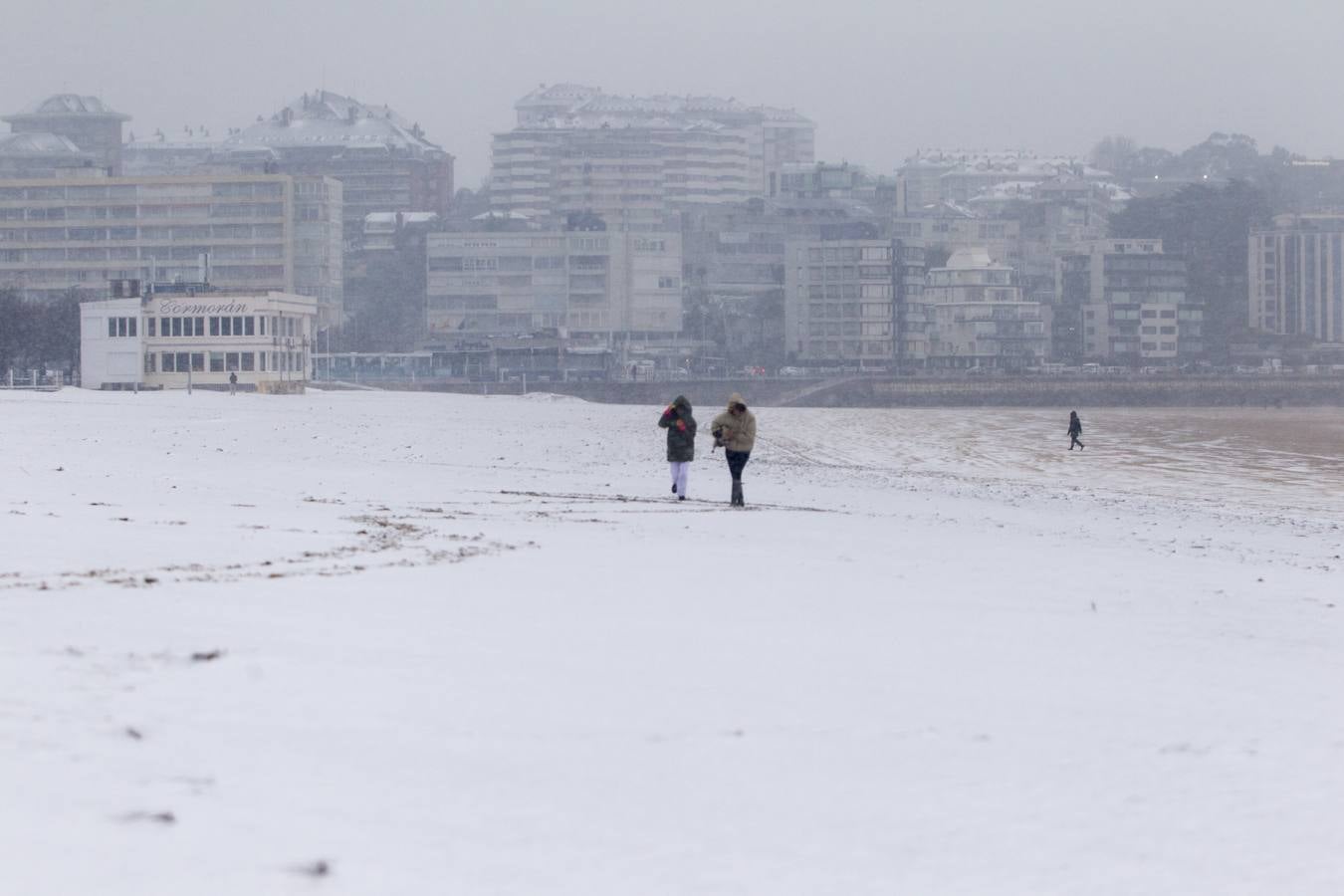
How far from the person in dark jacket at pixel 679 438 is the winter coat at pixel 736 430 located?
0.36m

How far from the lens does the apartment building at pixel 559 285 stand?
166m

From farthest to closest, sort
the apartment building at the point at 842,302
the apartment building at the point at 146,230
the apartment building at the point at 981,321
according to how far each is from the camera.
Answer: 1. the apartment building at the point at 146,230
2. the apartment building at the point at 842,302
3. the apartment building at the point at 981,321

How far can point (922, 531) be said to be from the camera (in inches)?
696

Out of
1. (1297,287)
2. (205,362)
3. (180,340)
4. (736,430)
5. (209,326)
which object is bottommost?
(736,430)

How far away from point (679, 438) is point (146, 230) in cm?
15531

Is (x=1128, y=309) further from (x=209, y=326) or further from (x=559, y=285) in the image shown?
(x=209, y=326)

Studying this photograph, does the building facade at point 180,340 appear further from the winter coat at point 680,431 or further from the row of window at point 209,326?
the winter coat at point 680,431

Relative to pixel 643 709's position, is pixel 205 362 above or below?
above

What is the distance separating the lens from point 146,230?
546 ft

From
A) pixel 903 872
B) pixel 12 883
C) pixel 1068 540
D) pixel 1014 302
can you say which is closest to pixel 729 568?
pixel 1068 540

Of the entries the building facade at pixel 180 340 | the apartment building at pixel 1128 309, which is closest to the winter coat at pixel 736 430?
the building facade at pixel 180 340

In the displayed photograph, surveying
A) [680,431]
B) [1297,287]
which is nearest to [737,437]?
[680,431]

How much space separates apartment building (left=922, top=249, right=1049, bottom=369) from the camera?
520 ft

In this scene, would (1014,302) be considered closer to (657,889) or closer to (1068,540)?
(1068,540)
